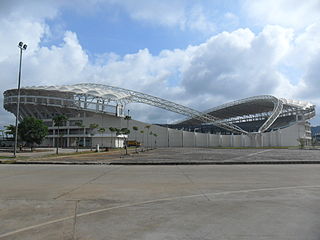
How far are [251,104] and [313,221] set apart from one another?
121 meters

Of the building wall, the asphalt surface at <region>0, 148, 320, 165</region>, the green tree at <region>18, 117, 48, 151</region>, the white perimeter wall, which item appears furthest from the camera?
the white perimeter wall

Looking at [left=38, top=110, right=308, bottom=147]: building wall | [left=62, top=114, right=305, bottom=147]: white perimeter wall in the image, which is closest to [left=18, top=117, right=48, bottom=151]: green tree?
[left=38, top=110, right=308, bottom=147]: building wall

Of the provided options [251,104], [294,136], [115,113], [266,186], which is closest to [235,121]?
[251,104]

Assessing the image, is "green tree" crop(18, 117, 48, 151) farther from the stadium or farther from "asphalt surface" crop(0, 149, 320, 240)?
"asphalt surface" crop(0, 149, 320, 240)

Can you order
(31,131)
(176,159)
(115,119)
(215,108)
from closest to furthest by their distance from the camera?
1. (176,159)
2. (31,131)
3. (115,119)
4. (215,108)

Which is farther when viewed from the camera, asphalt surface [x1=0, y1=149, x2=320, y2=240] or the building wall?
the building wall

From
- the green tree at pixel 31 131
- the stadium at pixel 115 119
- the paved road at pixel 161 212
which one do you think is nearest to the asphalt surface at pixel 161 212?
the paved road at pixel 161 212

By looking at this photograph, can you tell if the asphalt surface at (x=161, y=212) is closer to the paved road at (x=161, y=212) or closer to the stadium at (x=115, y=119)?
the paved road at (x=161, y=212)

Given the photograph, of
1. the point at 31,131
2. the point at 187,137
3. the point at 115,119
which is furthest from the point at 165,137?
the point at 31,131

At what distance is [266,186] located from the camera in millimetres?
10750

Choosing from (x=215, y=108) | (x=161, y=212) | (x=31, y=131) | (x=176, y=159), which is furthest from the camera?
(x=215, y=108)

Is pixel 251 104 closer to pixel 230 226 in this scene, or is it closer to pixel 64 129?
pixel 64 129

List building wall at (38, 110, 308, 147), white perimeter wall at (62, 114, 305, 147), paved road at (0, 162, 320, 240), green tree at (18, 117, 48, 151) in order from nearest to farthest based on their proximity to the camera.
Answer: paved road at (0, 162, 320, 240), green tree at (18, 117, 48, 151), building wall at (38, 110, 308, 147), white perimeter wall at (62, 114, 305, 147)

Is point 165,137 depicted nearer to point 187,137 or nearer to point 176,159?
point 187,137
